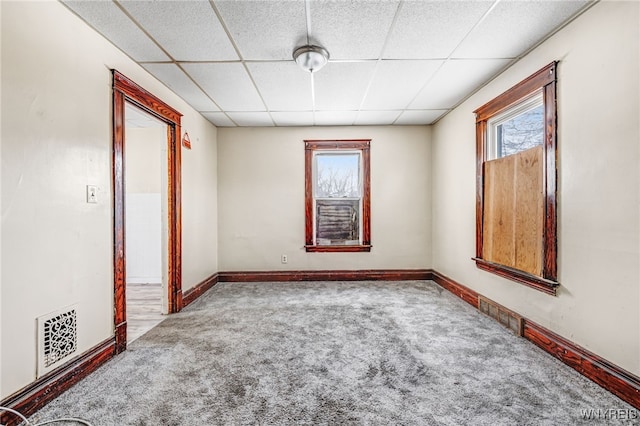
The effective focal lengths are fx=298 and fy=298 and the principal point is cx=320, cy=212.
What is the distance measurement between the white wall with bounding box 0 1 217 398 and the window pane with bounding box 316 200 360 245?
311cm

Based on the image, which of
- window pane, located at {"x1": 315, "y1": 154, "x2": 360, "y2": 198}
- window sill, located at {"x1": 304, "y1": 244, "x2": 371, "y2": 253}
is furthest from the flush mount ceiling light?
window sill, located at {"x1": 304, "y1": 244, "x2": 371, "y2": 253}

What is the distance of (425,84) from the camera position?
3225mm

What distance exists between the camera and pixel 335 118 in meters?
4.40

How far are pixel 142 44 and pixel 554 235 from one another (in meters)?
3.55

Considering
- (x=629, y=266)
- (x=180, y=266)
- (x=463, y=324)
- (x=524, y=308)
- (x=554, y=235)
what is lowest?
(x=463, y=324)

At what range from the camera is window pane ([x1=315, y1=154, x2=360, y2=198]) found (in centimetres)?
493

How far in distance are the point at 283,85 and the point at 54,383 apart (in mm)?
3038

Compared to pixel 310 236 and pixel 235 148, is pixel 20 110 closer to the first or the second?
pixel 235 148

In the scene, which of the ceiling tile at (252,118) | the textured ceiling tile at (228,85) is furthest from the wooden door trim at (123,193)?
the ceiling tile at (252,118)

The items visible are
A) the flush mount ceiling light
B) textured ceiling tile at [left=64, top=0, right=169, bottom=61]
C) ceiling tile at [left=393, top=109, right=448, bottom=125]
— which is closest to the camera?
textured ceiling tile at [left=64, top=0, right=169, bottom=61]

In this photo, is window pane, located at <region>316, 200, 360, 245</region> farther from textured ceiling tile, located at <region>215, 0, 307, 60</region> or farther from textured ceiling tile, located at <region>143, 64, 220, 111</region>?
textured ceiling tile, located at <region>215, 0, 307, 60</region>

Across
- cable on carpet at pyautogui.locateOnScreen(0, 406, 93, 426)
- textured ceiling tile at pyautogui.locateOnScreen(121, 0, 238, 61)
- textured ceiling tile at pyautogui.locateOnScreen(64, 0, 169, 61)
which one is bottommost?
cable on carpet at pyautogui.locateOnScreen(0, 406, 93, 426)

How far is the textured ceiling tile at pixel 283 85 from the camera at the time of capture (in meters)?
2.79

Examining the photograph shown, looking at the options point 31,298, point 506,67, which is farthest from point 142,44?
point 506,67
